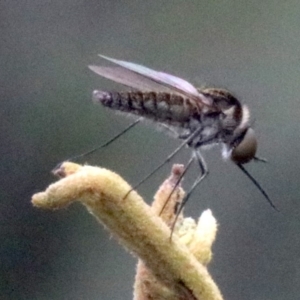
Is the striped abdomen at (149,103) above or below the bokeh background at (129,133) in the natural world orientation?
above

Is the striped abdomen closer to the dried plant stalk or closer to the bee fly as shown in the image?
the bee fly

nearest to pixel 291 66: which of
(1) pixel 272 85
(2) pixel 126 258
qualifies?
(1) pixel 272 85

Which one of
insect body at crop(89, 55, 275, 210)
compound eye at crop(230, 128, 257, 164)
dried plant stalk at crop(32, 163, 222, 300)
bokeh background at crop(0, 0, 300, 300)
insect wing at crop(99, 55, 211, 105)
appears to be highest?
dried plant stalk at crop(32, 163, 222, 300)

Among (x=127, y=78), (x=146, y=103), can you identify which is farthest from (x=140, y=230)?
(x=146, y=103)

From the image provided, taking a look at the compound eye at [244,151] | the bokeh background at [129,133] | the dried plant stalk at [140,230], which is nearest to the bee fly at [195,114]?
the compound eye at [244,151]

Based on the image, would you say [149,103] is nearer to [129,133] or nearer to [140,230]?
[140,230]

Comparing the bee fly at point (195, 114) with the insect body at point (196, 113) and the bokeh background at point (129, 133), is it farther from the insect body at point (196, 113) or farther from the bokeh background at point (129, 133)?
the bokeh background at point (129, 133)

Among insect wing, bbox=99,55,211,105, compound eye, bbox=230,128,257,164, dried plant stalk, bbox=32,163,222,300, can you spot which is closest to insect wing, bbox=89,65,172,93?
insect wing, bbox=99,55,211,105
